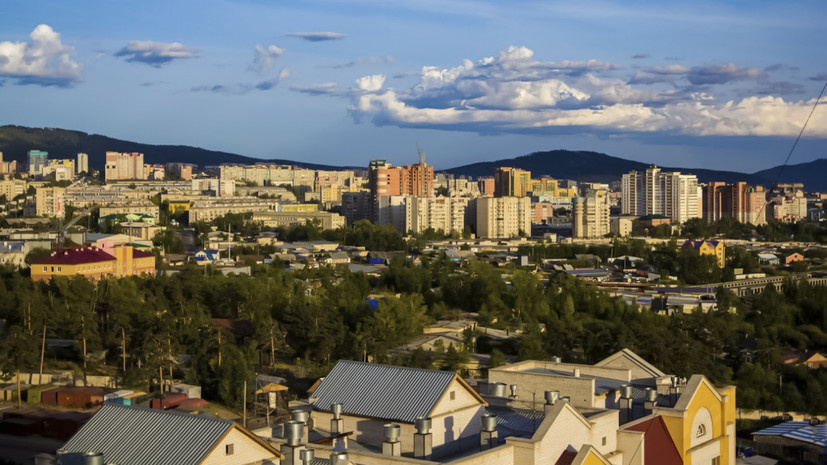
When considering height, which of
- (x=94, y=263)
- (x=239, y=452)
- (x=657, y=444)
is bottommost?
(x=657, y=444)

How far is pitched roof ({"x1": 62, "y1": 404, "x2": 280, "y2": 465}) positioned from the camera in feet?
20.4

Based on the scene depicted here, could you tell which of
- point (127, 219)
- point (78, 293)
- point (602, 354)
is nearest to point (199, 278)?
point (78, 293)

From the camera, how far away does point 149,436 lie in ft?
21.4

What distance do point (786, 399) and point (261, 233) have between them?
132ft

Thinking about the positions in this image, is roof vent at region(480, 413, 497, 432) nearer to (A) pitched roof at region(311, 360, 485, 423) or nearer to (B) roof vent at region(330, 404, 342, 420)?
(A) pitched roof at region(311, 360, 485, 423)

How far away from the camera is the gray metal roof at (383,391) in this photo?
24.8 feet

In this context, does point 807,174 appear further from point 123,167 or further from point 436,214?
point 436,214

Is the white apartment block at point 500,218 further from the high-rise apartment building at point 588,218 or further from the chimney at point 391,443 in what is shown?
the chimney at point 391,443

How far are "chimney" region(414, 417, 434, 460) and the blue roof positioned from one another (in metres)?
9.06

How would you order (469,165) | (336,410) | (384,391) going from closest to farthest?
(336,410) < (384,391) < (469,165)

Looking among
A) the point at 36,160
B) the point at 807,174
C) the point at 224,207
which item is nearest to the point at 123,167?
the point at 36,160

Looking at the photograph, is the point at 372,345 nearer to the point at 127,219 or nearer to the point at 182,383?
the point at 182,383

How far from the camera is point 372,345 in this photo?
17312mm

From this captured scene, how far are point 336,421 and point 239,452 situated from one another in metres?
1.42
